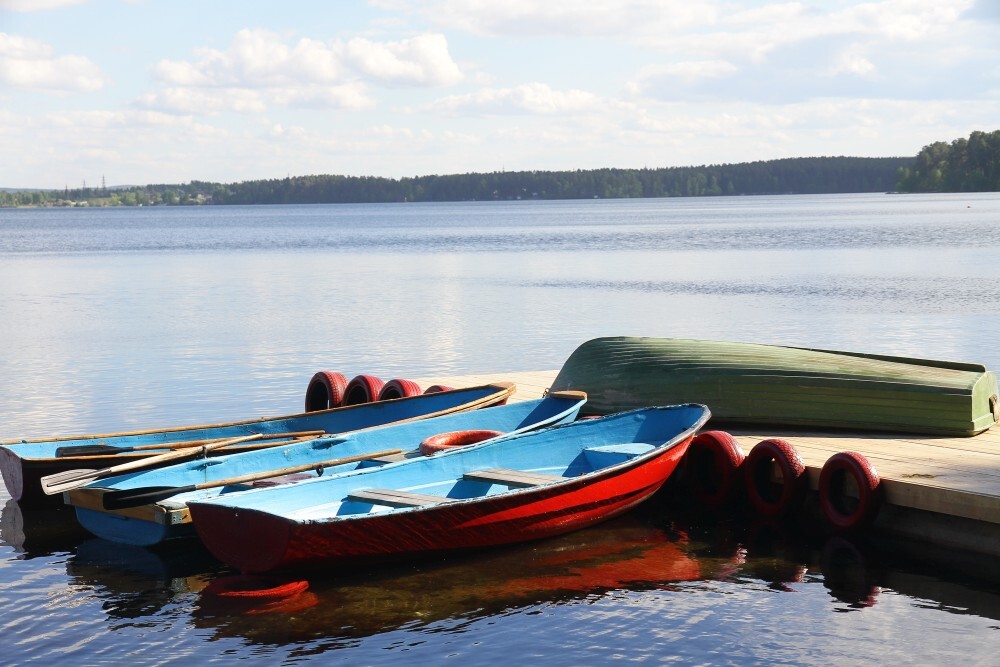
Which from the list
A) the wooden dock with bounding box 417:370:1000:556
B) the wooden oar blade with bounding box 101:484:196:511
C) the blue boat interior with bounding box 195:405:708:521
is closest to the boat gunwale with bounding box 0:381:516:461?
the wooden oar blade with bounding box 101:484:196:511

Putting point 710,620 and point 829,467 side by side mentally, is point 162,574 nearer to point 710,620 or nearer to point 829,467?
point 710,620

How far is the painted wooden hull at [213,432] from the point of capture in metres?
11.8

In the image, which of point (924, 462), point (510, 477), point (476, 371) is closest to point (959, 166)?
point (476, 371)

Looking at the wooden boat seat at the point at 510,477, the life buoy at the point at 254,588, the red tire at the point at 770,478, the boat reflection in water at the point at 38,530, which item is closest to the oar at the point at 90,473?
the boat reflection in water at the point at 38,530

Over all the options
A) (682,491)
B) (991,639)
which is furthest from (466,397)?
(991,639)

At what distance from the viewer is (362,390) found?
16.5 meters

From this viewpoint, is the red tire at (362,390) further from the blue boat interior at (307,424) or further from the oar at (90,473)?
the oar at (90,473)

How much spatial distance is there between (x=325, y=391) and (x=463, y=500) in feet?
24.2

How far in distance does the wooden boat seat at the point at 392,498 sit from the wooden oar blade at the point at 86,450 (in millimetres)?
3213

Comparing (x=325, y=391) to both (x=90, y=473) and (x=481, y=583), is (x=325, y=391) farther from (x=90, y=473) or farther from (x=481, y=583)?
(x=481, y=583)

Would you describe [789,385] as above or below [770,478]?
above

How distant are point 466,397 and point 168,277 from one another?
4026 centimetres

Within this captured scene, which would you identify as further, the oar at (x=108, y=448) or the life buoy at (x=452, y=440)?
the oar at (x=108, y=448)

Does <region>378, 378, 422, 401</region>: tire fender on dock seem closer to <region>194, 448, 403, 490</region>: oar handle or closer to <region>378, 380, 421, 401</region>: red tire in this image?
<region>378, 380, 421, 401</region>: red tire
